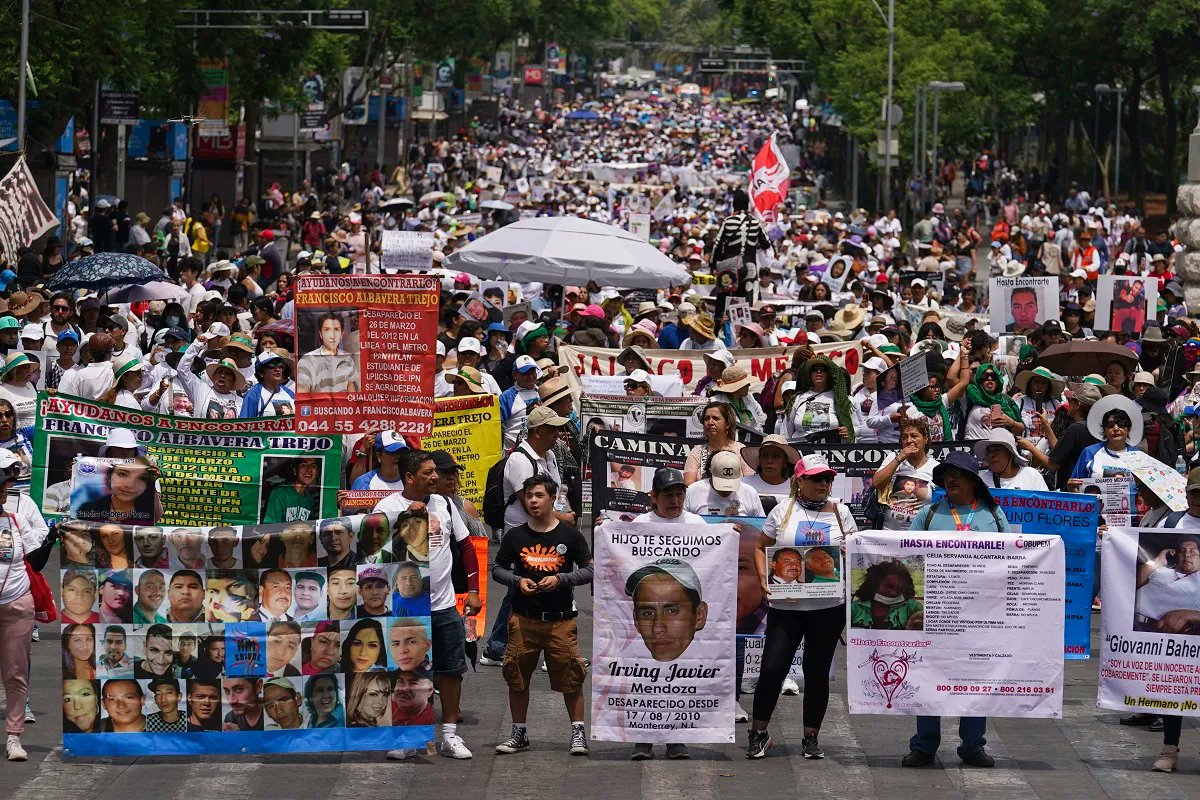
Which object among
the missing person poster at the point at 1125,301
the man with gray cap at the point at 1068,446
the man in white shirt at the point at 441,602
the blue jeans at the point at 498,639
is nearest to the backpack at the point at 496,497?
the blue jeans at the point at 498,639

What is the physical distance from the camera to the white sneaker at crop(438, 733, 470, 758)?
10125 mm

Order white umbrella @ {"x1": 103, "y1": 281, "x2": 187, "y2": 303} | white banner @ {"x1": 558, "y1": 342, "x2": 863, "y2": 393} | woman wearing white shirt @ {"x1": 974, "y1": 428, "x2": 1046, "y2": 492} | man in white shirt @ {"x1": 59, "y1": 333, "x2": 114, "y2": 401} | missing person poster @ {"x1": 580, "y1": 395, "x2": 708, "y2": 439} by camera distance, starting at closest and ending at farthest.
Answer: woman wearing white shirt @ {"x1": 974, "y1": 428, "x2": 1046, "y2": 492} → man in white shirt @ {"x1": 59, "y1": 333, "x2": 114, "y2": 401} → missing person poster @ {"x1": 580, "y1": 395, "x2": 708, "y2": 439} → white banner @ {"x1": 558, "y1": 342, "x2": 863, "y2": 393} → white umbrella @ {"x1": 103, "y1": 281, "x2": 187, "y2": 303}

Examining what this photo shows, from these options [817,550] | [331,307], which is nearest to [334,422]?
[331,307]

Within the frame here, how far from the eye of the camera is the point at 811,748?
10.2 metres

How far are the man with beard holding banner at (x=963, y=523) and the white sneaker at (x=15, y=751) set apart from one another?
3987 millimetres

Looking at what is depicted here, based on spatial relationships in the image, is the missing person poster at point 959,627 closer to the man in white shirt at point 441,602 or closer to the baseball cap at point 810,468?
the baseball cap at point 810,468

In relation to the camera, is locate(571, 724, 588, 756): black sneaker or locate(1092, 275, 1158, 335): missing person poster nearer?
locate(571, 724, 588, 756): black sneaker

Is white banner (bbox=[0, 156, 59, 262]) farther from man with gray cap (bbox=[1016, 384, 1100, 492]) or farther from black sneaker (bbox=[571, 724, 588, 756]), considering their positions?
black sneaker (bbox=[571, 724, 588, 756])

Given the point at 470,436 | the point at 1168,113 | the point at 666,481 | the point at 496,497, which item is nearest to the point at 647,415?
the point at 470,436

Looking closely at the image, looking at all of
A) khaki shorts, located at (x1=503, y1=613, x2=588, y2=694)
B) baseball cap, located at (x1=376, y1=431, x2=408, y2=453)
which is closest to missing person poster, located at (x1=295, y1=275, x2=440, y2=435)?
baseball cap, located at (x1=376, y1=431, x2=408, y2=453)

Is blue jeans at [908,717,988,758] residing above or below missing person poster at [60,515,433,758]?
below

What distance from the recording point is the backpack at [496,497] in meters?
11.9

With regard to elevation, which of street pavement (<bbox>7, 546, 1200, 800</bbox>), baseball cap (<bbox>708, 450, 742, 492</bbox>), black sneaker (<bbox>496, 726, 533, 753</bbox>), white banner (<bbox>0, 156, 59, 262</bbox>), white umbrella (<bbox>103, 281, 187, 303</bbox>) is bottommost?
street pavement (<bbox>7, 546, 1200, 800</bbox>)

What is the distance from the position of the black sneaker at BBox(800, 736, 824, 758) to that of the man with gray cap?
166 inches
